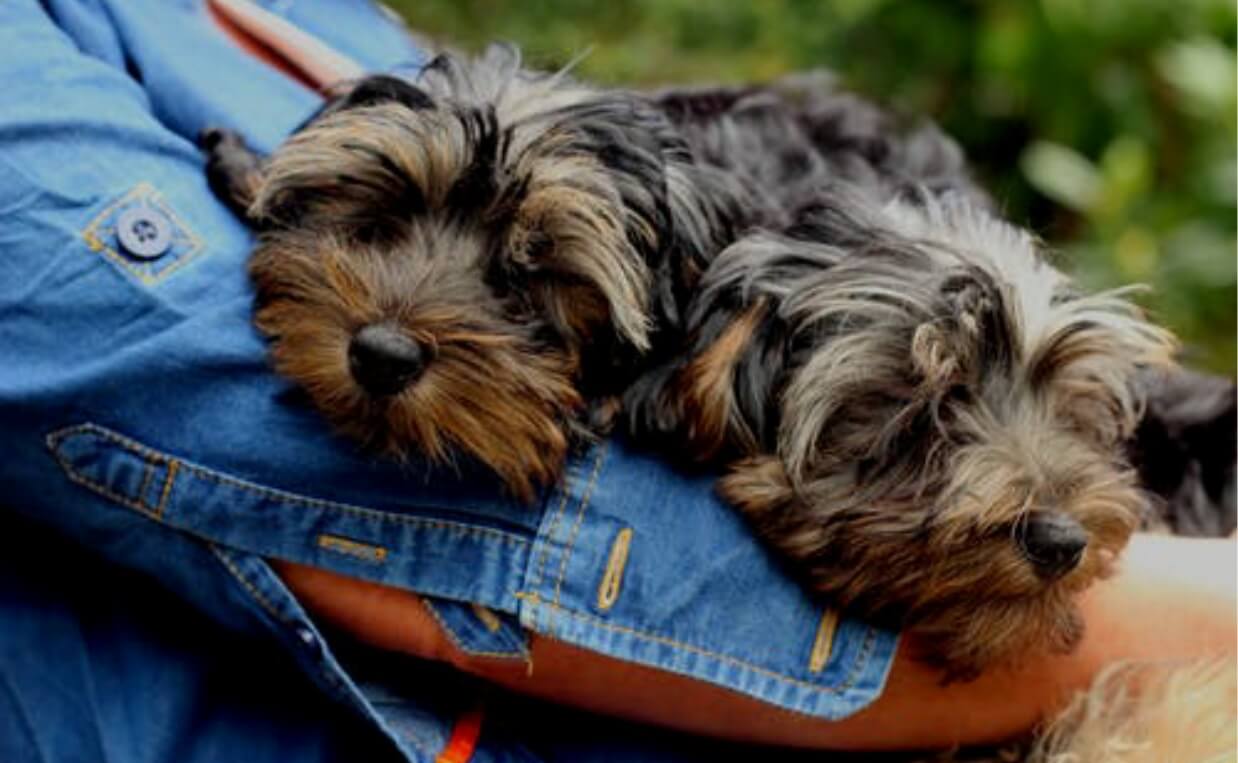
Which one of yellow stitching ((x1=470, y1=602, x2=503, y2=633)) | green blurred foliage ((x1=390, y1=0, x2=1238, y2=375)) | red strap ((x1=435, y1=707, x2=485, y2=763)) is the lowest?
green blurred foliage ((x1=390, y1=0, x2=1238, y2=375))

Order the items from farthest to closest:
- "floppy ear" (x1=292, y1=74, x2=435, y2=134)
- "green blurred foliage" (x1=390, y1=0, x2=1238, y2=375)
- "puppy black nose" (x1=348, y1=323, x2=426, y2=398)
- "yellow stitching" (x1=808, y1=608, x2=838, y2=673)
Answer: "green blurred foliage" (x1=390, y1=0, x2=1238, y2=375), "floppy ear" (x1=292, y1=74, x2=435, y2=134), "yellow stitching" (x1=808, y1=608, x2=838, y2=673), "puppy black nose" (x1=348, y1=323, x2=426, y2=398)

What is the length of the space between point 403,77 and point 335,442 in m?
0.78

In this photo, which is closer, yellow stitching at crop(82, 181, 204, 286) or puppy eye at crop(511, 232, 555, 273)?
yellow stitching at crop(82, 181, 204, 286)

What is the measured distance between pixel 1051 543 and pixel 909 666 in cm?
34

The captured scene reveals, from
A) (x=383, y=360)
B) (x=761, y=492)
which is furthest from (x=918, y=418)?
(x=383, y=360)

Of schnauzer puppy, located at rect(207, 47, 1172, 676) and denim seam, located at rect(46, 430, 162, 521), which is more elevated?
schnauzer puppy, located at rect(207, 47, 1172, 676)

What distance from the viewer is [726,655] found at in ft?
9.04

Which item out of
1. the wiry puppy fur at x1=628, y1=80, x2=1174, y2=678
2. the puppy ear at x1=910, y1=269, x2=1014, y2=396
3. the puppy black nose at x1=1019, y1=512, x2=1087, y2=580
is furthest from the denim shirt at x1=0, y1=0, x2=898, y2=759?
the puppy ear at x1=910, y1=269, x2=1014, y2=396

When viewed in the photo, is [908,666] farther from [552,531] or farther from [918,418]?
[552,531]

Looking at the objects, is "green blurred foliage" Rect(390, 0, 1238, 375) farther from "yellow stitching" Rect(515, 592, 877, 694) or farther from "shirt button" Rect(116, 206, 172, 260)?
"yellow stitching" Rect(515, 592, 877, 694)

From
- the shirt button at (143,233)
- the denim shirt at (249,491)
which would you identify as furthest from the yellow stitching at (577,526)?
the shirt button at (143,233)

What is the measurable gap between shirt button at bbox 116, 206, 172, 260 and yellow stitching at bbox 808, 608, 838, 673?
4.21 feet

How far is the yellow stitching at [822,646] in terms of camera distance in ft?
9.03

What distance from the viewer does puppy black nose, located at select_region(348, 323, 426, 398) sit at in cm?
265
